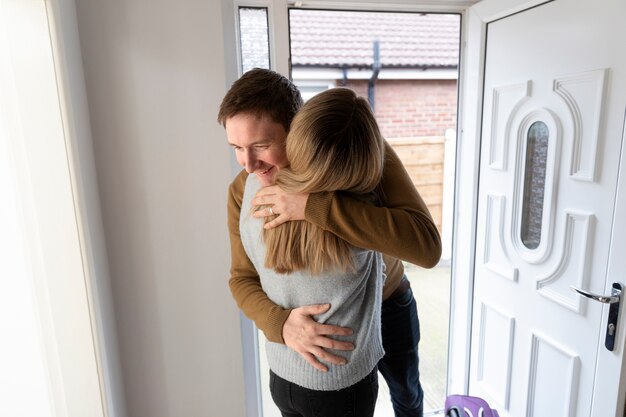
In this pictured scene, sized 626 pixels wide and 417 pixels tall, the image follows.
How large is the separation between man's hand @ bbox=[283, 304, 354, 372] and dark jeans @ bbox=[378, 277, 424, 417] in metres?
0.44

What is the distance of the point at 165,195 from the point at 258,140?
2.20ft

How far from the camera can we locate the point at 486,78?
5.30 feet

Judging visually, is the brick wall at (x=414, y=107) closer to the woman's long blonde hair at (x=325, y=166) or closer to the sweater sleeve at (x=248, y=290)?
the sweater sleeve at (x=248, y=290)

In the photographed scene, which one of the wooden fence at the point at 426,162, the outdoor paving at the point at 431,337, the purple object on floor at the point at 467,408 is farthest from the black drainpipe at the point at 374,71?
the purple object on floor at the point at 467,408

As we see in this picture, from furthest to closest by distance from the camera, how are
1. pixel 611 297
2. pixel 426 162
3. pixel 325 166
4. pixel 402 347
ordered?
1. pixel 426 162
2. pixel 402 347
3. pixel 611 297
4. pixel 325 166

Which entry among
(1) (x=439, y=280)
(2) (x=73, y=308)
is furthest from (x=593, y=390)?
(1) (x=439, y=280)

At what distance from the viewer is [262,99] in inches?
32.9

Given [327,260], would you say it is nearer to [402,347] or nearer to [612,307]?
[402,347]

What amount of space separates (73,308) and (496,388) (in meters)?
1.72

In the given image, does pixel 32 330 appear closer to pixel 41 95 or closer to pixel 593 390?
pixel 41 95

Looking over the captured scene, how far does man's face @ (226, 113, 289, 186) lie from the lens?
2.74 ft

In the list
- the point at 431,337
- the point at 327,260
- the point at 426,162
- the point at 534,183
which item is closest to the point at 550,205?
the point at 534,183

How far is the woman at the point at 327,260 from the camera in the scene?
2.31 ft

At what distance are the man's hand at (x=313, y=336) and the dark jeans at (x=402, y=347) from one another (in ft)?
1.45
